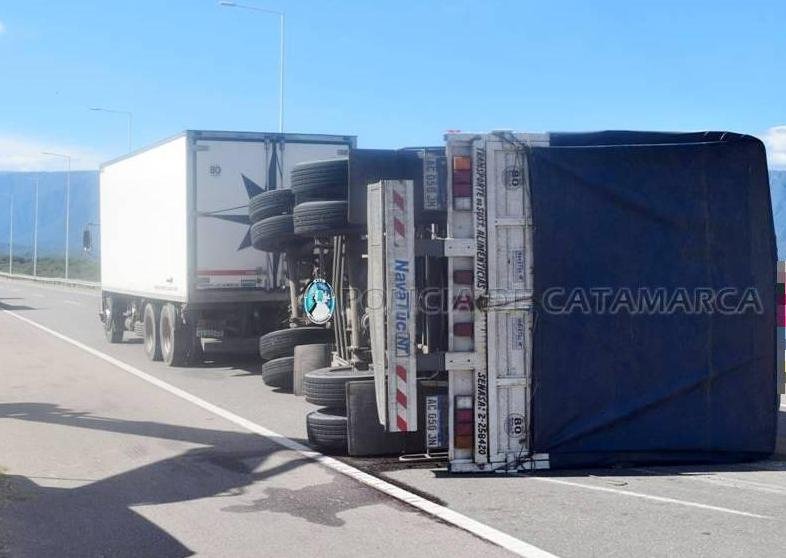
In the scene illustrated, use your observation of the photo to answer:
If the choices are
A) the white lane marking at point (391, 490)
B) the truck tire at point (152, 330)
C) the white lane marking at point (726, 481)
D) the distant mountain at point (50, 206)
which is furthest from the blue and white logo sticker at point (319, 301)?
the distant mountain at point (50, 206)

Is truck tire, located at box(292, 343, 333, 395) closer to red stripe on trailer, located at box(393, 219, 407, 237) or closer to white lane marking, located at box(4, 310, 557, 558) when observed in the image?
white lane marking, located at box(4, 310, 557, 558)

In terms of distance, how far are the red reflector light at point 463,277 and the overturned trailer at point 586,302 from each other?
12mm

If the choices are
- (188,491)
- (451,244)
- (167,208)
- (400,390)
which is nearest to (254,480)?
(188,491)

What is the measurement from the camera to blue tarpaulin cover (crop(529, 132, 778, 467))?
8258 mm

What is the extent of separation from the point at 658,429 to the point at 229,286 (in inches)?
345

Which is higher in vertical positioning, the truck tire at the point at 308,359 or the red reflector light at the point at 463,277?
the red reflector light at the point at 463,277

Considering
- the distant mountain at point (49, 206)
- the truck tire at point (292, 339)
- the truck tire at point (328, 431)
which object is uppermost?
the distant mountain at point (49, 206)

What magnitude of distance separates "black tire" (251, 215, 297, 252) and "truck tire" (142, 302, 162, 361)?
4947mm

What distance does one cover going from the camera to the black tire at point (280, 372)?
523 inches

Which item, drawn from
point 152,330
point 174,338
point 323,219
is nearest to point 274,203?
point 323,219

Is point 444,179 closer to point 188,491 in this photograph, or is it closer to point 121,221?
point 188,491

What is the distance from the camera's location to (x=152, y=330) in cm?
1805

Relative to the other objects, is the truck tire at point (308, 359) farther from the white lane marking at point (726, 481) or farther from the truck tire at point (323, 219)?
the white lane marking at point (726, 481)

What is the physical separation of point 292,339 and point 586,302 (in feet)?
19.5
